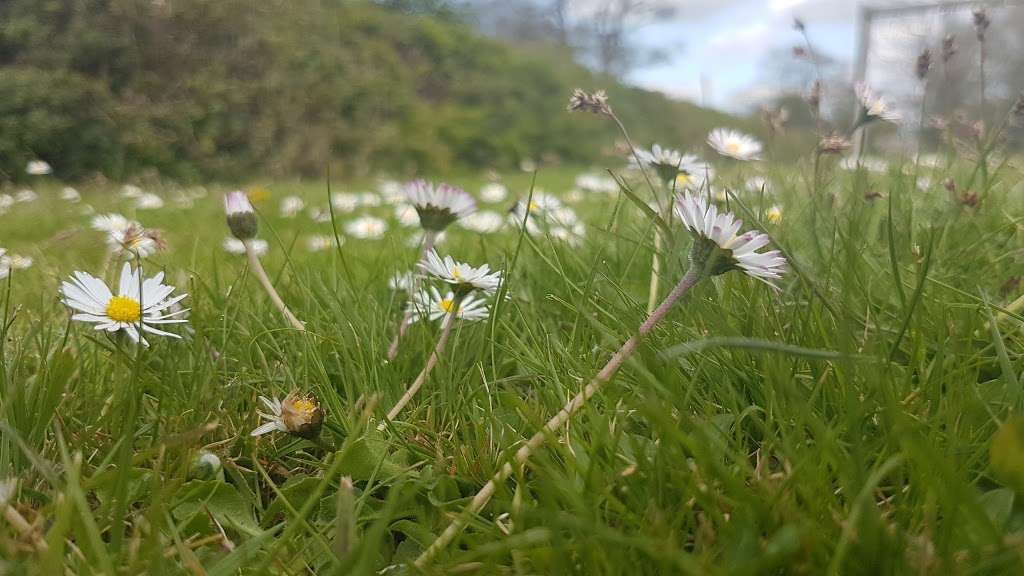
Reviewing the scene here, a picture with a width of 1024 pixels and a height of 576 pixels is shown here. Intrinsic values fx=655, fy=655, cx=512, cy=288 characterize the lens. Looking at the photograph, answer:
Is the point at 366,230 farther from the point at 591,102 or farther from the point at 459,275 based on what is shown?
the point at 459,275

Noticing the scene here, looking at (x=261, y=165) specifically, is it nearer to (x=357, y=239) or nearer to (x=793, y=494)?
(x=357, y=239)

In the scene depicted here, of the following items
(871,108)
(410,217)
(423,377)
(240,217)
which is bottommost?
(410,217)

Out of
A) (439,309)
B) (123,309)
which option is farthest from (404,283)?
(123,309)

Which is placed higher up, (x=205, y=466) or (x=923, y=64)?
(x=923, y=64)

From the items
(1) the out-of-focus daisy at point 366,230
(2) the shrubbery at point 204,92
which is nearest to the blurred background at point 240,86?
(2) the shrubbery at point 204,92

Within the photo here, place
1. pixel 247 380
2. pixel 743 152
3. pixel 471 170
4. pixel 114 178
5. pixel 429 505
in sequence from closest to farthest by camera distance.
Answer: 1. pixel 429 505
2. pixel 247 380
3. pixel 743 152
4. pixel 114 178
5. pixel 471 170

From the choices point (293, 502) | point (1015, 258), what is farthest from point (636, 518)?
point (1015, 258)
